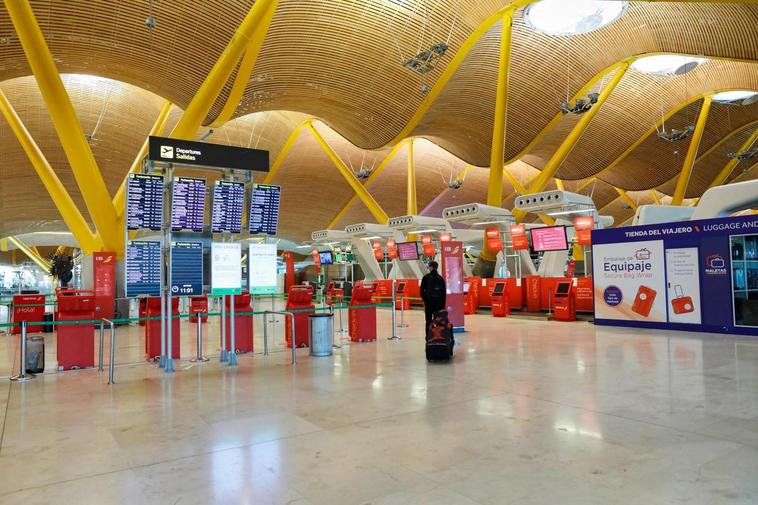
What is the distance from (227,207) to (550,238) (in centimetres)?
1223

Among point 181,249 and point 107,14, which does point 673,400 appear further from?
point 107,14

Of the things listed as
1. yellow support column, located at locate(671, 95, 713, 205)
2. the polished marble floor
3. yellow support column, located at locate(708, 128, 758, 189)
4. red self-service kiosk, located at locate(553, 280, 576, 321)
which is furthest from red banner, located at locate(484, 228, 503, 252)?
yellow support column, located at locate(708, 128, 758, 189)

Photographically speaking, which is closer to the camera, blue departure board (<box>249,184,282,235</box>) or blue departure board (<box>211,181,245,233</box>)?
blue departure board (<box>211,181,245,233</box>)

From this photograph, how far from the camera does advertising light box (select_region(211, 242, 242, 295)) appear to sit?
8.27 metres

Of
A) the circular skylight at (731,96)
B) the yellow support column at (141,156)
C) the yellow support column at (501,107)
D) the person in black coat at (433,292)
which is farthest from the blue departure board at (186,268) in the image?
the circular skylight at (731,96)

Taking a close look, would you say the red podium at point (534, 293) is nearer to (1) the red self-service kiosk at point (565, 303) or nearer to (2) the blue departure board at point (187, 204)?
(1) the red self-service kiosk at point (565, 303)

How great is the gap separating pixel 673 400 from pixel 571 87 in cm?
2158

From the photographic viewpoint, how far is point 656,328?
12.3 meters

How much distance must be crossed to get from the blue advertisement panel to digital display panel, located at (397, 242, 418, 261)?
10.6m

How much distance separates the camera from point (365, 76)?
807 inches

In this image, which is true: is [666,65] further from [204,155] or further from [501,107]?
[204,155]

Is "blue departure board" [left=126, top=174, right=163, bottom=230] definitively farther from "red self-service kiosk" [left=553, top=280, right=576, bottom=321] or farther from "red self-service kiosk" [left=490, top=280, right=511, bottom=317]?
"red self-service kiosk" [left=490, top=280, right=511, bottom=317]

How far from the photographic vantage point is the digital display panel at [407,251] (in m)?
23.7

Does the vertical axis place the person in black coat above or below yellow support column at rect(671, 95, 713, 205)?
below
